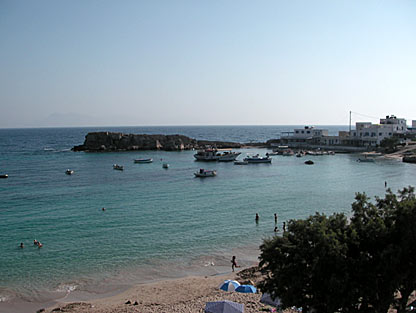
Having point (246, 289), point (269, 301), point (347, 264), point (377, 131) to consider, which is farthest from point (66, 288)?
point (377, 131)

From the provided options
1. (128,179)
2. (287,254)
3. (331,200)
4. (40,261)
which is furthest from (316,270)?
(128,179)

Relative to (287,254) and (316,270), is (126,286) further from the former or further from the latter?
(316,270)

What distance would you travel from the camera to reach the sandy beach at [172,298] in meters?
19.5

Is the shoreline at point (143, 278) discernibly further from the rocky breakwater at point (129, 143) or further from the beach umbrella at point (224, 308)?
the rocky breakwater at point (129, 143)

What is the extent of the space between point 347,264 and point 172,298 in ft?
36.8

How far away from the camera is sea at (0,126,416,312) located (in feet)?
82.1

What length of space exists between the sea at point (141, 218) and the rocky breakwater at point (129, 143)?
43136 mm

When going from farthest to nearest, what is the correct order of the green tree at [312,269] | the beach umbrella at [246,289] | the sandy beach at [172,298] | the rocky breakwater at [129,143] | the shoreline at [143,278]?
the rocky breakwater at [129,143]
the shoreline at [143,278]
the beach umbrella at [246,289]
the sandy beach at [172,298]
the green tree at [312,269]

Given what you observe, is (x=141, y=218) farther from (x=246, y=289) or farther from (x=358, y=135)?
(x=358, y=135)

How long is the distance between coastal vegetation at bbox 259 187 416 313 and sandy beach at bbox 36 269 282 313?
5.58 metres

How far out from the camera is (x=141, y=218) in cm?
3834

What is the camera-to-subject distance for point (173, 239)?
1243 inches

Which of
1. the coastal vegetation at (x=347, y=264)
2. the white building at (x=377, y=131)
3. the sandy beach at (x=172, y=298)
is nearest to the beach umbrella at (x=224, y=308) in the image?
the sandy beach at (x=172, y=298)

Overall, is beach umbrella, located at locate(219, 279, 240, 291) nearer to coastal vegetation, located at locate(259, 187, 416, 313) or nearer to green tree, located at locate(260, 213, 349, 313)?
coastal vegetation, located at locate(259, 187, 416, 313)
